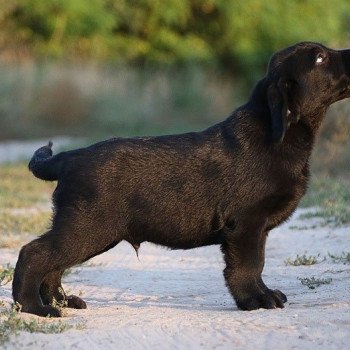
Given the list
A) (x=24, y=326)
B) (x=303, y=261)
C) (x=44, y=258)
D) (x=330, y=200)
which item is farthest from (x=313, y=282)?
(x=330, y=200)

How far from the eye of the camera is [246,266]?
639cm

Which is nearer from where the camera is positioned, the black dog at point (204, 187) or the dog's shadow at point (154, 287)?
the black dog at point (204, 187)

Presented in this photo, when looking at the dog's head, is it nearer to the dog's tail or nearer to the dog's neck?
the dog's neck

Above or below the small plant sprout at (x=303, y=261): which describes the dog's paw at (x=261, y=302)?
below

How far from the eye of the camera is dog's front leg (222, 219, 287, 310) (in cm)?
635

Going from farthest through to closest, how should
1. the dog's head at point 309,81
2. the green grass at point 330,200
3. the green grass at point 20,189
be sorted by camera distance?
the green grass at point 20,189
the green grass at point 330,200
the dog's head at point 309,81

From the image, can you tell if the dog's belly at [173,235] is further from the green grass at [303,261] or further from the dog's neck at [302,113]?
the green grass at [303,261]

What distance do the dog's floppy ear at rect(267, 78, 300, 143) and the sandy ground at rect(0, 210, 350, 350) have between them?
3.50 ft

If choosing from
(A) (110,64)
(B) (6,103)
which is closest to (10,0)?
(A) (110,64)

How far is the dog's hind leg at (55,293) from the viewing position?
664cm

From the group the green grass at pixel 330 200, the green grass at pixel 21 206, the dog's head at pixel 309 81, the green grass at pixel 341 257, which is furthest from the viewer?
the green grass at pixel 21 206

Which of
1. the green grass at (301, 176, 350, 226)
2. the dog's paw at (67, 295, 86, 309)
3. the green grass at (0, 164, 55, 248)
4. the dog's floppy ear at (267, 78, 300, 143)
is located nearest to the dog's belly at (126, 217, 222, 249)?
the dog's paw at (67, 295, 86, 309)

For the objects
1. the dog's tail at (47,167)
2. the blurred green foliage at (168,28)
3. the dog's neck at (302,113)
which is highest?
the blurred green foliage at (168,28)

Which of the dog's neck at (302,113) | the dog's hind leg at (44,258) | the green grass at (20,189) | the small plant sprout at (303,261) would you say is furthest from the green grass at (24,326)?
the green grass at (20,189)
